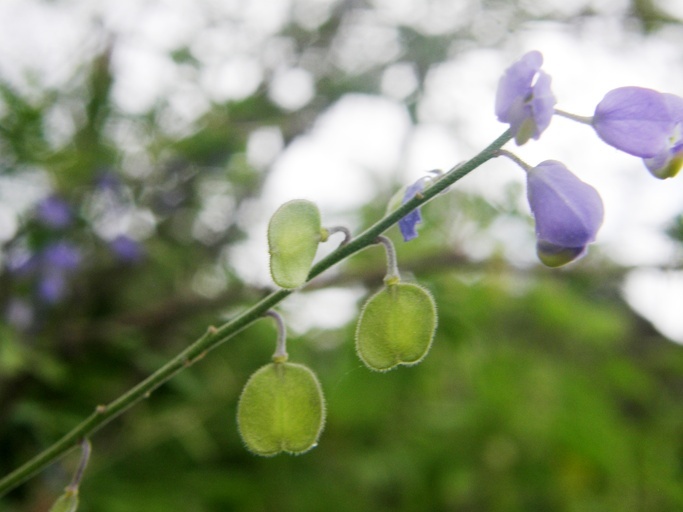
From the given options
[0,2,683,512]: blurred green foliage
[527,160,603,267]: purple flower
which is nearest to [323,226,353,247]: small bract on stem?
[527,160,603,267]: purple flower

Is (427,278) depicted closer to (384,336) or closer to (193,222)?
(193,222)

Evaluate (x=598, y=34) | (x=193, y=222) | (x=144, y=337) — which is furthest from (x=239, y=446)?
(x=598, y=34)

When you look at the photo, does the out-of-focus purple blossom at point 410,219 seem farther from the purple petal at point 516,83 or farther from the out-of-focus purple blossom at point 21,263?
the out-of-focus purple blossom at point 21,263

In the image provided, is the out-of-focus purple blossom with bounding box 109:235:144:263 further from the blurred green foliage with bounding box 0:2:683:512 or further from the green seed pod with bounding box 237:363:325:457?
the green seed pod with bounding box 237:363:325:457

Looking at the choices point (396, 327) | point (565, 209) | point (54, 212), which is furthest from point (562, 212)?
point (54, 212)

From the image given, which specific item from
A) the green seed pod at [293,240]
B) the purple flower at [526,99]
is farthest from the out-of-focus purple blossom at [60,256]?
the purple flower at [526,99]

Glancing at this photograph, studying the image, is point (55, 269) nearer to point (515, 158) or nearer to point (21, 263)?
point (21, 263)
